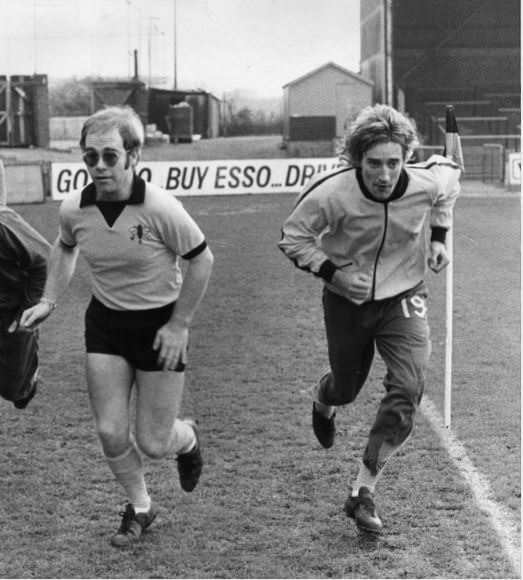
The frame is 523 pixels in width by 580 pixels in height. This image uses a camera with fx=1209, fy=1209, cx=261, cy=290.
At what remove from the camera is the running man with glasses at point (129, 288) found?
16.1ft

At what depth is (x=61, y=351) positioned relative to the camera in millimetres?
10414

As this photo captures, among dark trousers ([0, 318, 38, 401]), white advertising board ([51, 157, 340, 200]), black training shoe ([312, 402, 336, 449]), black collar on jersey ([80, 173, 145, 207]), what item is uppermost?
white advertising board ([51, 157, 340, 200])

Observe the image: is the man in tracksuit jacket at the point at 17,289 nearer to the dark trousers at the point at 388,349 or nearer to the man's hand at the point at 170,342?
the man's hand at the point at 170,342

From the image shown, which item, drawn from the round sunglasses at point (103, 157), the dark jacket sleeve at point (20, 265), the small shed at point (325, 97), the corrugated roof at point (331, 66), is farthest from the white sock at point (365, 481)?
the corrugated roof at point (331, 66)

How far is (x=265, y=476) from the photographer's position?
633 cm

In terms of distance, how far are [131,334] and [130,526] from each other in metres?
0.87

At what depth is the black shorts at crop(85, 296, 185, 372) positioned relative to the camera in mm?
5082

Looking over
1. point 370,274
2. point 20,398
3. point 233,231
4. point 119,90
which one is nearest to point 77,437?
point 20,398

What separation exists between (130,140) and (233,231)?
17.1m

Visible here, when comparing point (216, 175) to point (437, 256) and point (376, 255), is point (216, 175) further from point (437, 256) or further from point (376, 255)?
point (376, 255)

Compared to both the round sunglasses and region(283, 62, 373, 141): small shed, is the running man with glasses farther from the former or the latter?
region(283, 62, 373, 141): small shed

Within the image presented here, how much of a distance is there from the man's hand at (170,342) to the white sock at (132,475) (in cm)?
54

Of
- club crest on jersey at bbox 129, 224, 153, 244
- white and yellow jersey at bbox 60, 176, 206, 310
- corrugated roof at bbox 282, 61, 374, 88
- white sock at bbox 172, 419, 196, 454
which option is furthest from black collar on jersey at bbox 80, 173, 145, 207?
corrugated roof at bbox 282, 61, 374, 88

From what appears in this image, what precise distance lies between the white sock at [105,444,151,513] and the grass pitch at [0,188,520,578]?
0.16 metres
